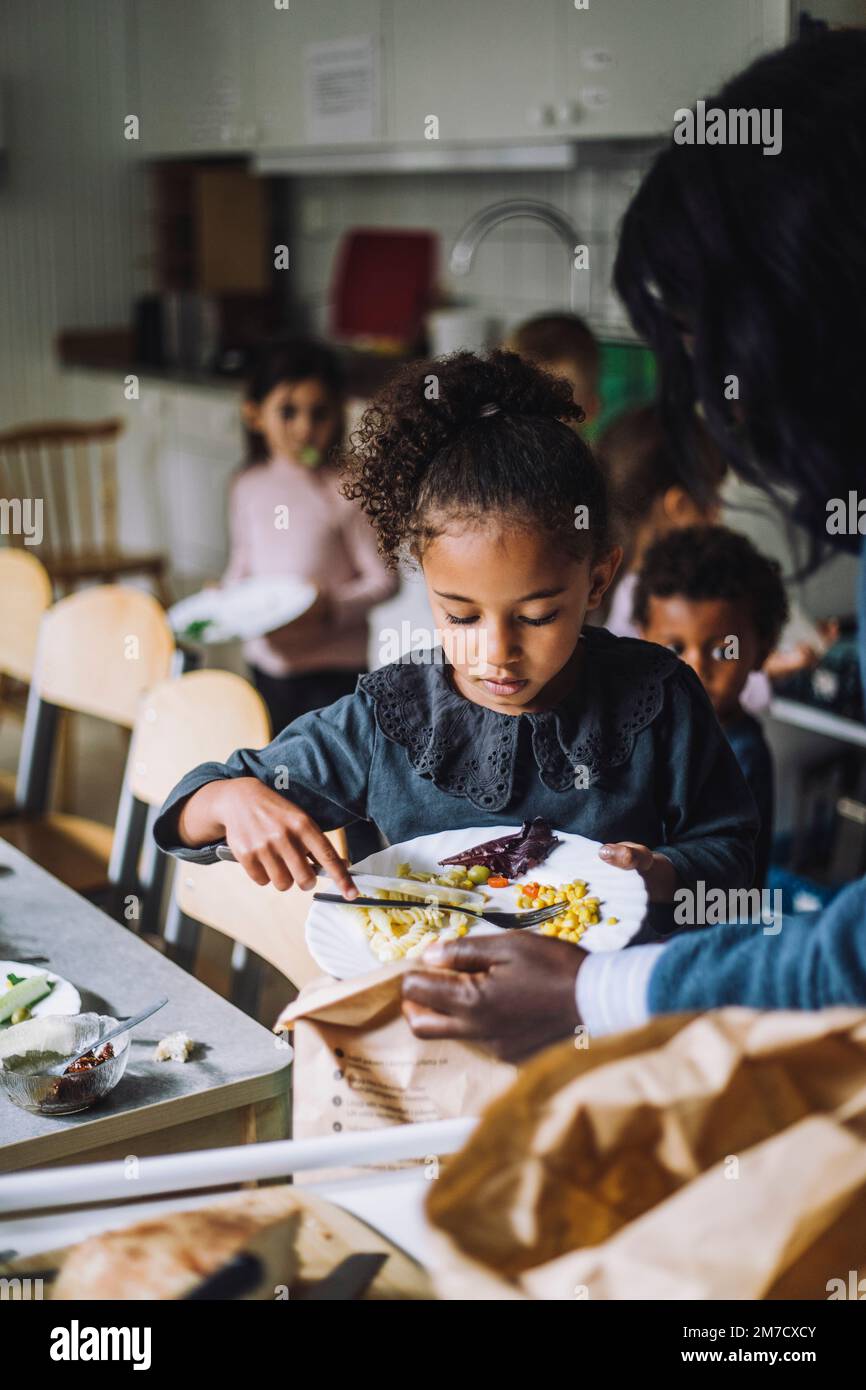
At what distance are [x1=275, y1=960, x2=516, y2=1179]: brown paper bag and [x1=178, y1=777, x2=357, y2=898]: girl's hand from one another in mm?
85

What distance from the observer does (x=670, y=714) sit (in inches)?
34.2

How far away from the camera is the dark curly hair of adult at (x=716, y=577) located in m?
1.20

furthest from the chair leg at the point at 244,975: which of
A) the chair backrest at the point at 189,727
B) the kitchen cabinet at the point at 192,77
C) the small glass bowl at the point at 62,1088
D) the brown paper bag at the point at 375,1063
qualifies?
the kitchen cabinet at the point at 192,77

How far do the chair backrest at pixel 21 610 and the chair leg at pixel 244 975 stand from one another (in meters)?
0.88

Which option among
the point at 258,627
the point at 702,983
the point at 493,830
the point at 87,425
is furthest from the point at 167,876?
the point at 87,425

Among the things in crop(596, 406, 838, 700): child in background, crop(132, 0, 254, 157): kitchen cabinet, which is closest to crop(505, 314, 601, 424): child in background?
crop(596, 406, 838, 700): child in background

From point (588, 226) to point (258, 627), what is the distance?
1.45m

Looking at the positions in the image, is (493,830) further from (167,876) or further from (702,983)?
(167,876)

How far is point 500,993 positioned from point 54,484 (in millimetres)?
3027

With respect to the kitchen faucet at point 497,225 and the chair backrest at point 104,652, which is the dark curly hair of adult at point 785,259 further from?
the kitchen faucet at point 497,225

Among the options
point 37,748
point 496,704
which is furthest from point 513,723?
point 37,748

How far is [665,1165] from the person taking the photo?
0.59m

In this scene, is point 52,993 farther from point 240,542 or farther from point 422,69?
point 422,69

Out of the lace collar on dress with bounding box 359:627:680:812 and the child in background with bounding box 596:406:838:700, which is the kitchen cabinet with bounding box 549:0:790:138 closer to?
the child in background with bounding box 596:406:838:700
